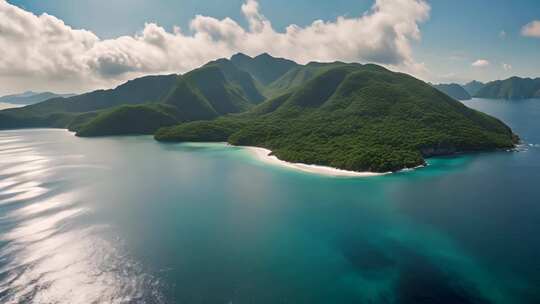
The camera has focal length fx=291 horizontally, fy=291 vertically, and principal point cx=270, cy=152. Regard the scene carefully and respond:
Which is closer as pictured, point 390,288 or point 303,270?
point 390,288

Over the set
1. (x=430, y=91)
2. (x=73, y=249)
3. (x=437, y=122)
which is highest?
(x=430, y=91)

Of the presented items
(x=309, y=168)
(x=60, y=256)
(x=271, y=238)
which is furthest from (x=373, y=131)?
(x=60, y=256)

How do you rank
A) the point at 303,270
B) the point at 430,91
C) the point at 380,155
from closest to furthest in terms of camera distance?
1. the point at 303,270
2. the point at 380,155
3. the point at 430,91

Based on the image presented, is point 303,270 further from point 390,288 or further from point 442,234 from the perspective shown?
point 442,234

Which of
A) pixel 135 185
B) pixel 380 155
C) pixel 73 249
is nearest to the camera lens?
pixel 73 249

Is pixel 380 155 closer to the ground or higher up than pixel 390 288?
higher up

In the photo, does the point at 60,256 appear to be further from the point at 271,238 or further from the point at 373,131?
the point at 373,131

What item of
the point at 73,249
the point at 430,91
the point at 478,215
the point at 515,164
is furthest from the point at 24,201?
the point at 430,91
